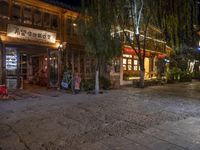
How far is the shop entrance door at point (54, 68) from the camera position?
14962mm

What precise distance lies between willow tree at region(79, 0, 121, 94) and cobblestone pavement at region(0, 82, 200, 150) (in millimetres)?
4578

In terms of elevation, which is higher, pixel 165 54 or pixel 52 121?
pixel 165 54

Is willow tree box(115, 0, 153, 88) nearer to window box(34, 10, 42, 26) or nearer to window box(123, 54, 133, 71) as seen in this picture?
window box(123, 54, 133, 71)

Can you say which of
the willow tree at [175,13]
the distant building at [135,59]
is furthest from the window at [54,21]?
the willow tree at [175,13]

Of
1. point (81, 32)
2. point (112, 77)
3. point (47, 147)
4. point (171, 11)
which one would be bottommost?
point (47, 147)

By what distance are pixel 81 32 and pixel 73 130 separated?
8130mm

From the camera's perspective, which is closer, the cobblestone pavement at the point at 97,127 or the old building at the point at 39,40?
the cobblestone pavement at the point at 97,127

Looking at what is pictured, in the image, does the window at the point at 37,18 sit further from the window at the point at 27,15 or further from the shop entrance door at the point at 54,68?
the shop entrance door at the point at 54,68

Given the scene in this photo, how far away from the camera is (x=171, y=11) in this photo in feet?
54.5

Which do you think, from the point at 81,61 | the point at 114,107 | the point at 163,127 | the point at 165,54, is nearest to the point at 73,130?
the point at 163,127

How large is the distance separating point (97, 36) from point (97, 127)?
7470 millimetres

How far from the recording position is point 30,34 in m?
13.9

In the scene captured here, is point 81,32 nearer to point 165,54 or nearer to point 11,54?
point 11,54

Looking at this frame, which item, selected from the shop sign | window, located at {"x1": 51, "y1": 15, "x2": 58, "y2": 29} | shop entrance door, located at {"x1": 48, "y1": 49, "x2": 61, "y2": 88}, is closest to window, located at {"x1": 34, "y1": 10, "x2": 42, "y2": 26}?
the shop sign
